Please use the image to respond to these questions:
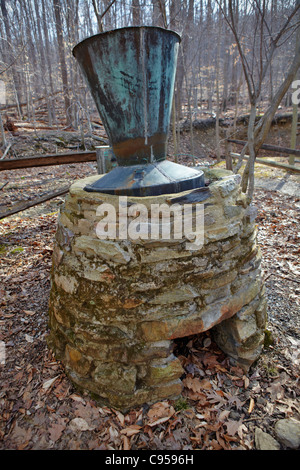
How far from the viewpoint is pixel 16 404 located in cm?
200

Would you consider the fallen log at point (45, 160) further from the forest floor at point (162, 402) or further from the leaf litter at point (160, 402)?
the leaf litter at point (160, 402)

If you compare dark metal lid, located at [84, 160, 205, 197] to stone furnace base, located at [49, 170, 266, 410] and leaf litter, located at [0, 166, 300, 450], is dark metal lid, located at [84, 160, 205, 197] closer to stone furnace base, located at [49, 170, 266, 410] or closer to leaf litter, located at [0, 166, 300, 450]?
stone furnace base, located at [49, 170, 266, 410]

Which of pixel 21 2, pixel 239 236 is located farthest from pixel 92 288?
pixel 21 2

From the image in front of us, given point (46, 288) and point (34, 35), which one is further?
point (34, 35)

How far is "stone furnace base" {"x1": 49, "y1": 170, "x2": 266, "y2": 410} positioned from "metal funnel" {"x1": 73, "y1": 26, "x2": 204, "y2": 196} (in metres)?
0.28

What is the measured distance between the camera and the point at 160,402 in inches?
77.7

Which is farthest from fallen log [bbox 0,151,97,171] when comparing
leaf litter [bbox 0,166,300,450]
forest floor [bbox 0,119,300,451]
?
leaf litter [bbox 0,166,300,450]

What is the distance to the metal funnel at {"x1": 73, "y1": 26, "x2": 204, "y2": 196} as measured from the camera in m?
1.98

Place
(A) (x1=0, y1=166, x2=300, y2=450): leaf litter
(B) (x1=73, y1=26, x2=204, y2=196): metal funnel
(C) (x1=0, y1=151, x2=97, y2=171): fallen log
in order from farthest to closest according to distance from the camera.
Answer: (C) (x1=0, y1=151, x2=97, y2=171): fallen log, (B) (x1=73, y1=26, x2=204, y2=196): metal funnel, (A) (x1=0, y1=166, x2=300, y2=450): leaf litter

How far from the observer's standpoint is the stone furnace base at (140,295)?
73.6 inches

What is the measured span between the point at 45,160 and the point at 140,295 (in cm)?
347

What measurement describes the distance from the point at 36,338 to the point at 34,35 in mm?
16258
